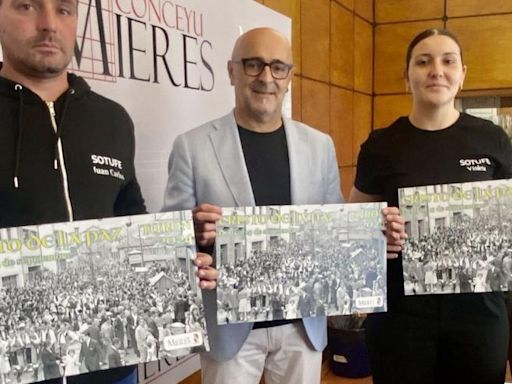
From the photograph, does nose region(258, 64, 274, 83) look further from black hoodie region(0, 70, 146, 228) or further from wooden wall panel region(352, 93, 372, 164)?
wooden wall panel region(352, 93, 372, 164)

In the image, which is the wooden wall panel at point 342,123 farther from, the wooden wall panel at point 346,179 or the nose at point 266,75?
the nose at point 266,75

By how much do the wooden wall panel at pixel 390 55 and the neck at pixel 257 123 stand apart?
3.61 m

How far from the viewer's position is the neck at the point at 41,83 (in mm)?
1327

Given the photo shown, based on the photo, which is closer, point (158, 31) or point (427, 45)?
point (427, 45)

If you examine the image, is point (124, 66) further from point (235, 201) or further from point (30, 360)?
point (30, 360)

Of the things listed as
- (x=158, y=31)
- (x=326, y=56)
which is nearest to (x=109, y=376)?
(x=158, y=31)

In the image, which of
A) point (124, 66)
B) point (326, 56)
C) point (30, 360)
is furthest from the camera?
point (326, 56)

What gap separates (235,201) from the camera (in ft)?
5.46

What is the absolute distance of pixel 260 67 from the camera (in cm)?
170

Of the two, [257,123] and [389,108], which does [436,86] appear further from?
[389,108]

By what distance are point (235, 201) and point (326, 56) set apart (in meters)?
2.80

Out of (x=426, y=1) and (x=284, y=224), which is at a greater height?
(x=426, y=1)

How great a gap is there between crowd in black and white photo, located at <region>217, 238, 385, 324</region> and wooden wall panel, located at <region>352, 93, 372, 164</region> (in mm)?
3119

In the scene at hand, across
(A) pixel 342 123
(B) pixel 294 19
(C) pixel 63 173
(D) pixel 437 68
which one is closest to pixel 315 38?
(B) pixel 294 19
